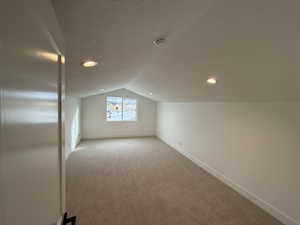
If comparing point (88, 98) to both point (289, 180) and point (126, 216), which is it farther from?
point (289, 180)

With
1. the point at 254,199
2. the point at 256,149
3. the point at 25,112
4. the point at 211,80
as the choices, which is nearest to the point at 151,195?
the point at 254,199

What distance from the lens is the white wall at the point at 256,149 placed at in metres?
1.95

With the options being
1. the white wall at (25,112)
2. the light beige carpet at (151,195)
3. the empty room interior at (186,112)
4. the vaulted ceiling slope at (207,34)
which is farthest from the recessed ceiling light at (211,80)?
the white wall at (25,112)

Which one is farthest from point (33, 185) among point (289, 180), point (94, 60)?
point (289, 180)

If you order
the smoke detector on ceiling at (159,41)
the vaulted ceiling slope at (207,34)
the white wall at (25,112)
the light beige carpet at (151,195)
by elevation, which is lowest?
the light beige carpet at (151,195)

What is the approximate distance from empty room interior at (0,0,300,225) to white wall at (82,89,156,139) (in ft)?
6.83

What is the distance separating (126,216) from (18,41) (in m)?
2.29

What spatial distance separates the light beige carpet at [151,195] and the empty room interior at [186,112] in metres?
Answer: 0.02

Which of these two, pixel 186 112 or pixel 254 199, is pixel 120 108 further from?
pixel 254 199

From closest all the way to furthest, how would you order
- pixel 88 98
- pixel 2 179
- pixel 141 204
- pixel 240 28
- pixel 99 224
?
pixel 2 179 → pixel 240 28 → pixel 99 224 → pixel 141 204 → pixel 88 98

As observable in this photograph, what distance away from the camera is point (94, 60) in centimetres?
170

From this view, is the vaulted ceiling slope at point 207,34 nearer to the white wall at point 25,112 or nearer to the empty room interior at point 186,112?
the empty room interior at point 186,112

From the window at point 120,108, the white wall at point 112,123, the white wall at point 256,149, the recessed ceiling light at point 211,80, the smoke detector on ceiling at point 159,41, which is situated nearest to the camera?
the smoke detector on ceiling at point 159,41

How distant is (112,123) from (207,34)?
19.2 ft
